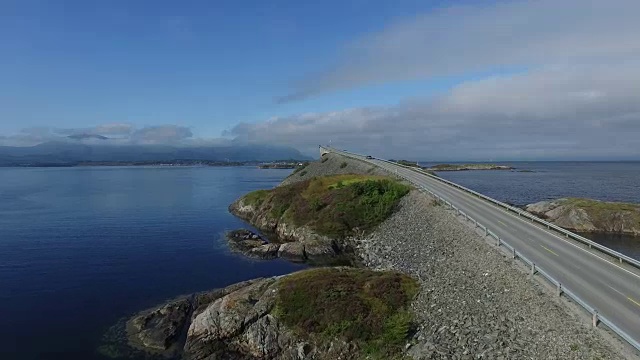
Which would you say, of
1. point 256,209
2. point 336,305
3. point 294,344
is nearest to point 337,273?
point 336,305

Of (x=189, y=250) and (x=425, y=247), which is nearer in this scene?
(x=425, y=247)

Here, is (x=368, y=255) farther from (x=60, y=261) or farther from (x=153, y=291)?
(x=60, y=261)

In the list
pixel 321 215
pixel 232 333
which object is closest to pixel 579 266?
pixel 232 333

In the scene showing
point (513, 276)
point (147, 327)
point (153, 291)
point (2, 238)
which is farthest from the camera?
point (2, 238)

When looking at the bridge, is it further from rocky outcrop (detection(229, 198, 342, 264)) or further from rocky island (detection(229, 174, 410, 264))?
rocky outcrop (detection(229, 198, 342, 264))

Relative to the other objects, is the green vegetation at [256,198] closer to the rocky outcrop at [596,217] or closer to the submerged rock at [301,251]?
the submerged rock at [301,251]

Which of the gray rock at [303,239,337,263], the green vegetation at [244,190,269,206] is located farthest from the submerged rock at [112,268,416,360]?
the green vegetation at [244,190,269,206]

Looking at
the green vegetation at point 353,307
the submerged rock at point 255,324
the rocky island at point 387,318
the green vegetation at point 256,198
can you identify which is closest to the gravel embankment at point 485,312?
the rocky island at point 387,318
